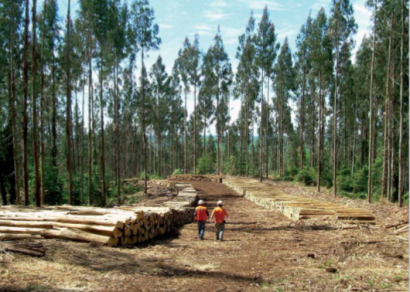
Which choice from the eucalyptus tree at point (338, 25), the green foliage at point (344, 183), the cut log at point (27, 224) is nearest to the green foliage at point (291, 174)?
the green foliage at point (344, 183)

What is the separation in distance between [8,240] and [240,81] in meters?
34.5

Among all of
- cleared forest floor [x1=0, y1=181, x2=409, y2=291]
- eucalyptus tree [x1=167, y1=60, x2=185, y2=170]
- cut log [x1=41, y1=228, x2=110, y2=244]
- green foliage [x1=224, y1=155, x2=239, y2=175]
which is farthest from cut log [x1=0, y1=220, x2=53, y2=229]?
eucalyptus tree [x1=167, y1=60, x2=185, y2=170]

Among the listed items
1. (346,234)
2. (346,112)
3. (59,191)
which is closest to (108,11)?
(59,191)

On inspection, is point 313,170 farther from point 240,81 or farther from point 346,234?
point 346,234

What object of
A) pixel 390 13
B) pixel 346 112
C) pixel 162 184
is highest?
pixel 390 13

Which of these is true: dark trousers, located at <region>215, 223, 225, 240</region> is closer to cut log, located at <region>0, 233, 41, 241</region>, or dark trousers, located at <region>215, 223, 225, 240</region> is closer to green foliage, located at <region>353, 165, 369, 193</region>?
cut log, located at <region>0, 233, 41, 241</region>

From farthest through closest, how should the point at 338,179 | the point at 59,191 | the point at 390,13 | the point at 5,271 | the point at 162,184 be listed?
the point at 162,184
the point at 338,179
the point at 59,191
the point at 390,13
the point at 5,271

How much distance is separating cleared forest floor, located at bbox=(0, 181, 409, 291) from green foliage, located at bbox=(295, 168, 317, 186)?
62.6 feet

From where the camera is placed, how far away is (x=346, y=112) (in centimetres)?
3609

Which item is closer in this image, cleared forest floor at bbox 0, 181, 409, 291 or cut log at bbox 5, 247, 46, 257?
cleared forest floor at bbox 0, 181, 409, 291

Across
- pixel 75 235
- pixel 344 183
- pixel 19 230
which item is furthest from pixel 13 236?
pixel 344 183

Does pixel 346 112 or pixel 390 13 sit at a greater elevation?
pixel 390 13

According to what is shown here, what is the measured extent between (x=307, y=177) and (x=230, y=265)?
2377cm

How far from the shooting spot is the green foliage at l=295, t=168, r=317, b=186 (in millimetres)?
→ 28906
